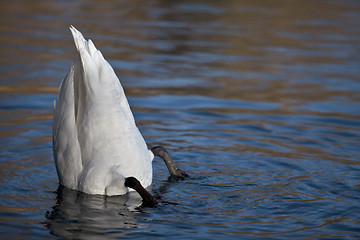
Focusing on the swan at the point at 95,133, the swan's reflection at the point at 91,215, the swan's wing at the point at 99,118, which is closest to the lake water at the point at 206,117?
the swan's reflection at the point at 91,215

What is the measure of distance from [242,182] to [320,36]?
10483mm

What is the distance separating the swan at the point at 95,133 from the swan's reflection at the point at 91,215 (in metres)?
0.10

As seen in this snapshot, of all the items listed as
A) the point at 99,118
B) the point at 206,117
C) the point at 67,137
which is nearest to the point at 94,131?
the point at 99,118

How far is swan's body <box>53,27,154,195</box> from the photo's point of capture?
5.45 metres

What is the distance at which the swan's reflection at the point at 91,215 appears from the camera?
4.96 metres

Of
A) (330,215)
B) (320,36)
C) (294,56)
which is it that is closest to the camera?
(330,215)

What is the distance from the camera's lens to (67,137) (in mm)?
5590

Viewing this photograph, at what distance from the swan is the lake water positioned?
213 mm

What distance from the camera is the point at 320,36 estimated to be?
16000mm

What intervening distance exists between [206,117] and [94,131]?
12.5ft

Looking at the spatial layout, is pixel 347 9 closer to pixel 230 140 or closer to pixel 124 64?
pixel 124 64

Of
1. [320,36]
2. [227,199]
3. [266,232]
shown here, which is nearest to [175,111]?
[227,199]

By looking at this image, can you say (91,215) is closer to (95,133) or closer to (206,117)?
(95,133)

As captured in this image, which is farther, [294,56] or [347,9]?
[347,9]
